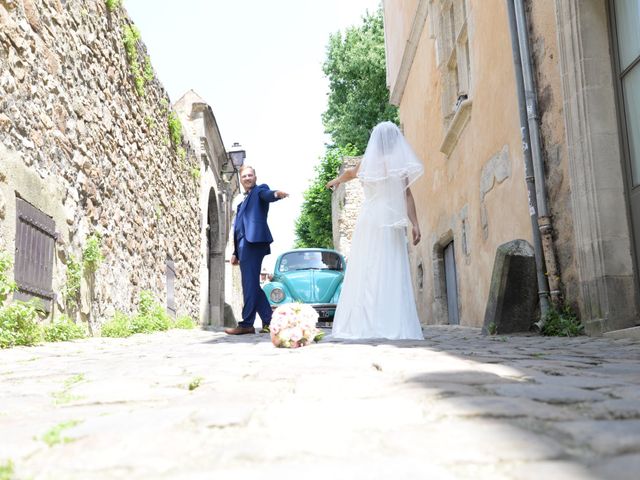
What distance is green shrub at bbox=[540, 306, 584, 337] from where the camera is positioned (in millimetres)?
4578

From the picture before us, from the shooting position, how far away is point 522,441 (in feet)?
4.35

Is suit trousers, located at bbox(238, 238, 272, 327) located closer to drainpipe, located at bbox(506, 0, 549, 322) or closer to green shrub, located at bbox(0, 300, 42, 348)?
green shrub, located at bbox(0, 300, 42, 348)

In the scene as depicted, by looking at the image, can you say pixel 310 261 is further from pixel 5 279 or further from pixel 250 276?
pixel 5 279

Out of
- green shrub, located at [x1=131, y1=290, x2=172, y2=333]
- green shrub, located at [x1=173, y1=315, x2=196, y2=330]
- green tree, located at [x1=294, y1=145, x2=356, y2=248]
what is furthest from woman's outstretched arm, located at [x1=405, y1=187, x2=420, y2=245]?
green tree, located at [x1=294, y1=145, x2=356, y2=248]

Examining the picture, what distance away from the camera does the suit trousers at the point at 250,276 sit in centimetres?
672

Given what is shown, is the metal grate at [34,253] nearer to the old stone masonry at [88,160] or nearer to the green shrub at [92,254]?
the old stone masonry at [88,160]

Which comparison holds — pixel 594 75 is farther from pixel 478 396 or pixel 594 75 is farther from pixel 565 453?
pixel 565 453

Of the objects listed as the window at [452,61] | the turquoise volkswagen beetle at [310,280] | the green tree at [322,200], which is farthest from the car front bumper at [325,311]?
the green tree at [322,200]

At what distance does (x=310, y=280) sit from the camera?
1038 cm

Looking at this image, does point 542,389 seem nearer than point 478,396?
No

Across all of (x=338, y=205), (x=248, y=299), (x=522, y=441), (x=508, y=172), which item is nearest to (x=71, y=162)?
(x=248, y=299)

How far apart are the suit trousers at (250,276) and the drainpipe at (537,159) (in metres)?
2.93

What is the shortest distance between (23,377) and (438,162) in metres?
7.40

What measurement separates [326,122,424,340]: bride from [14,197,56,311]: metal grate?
7.78ft
